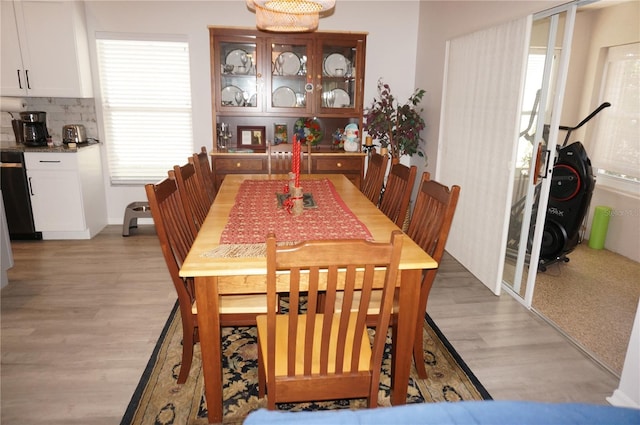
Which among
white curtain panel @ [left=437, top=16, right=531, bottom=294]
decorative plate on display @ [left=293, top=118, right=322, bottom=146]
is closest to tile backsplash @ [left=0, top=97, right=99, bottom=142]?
decorative plate on display @ [left=293, top=118, right=322, bottom=146]

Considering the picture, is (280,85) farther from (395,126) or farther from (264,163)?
(395,126)

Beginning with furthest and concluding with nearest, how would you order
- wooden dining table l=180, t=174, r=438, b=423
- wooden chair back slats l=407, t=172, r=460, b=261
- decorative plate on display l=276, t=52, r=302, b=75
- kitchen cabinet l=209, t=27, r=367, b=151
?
decorative plate on display l=276, t=52, r=302, b=75 < kitchen cabinet l=209, t=27, r=367, b=151 < wooden chair back slats l=407, t=172, r=460, b=261 < wooden dining table l=180, t=174, r=438, b=423

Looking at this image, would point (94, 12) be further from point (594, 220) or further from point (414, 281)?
point (594, 220)

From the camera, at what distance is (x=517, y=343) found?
249cm

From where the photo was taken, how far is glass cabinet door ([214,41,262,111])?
13.6 ft

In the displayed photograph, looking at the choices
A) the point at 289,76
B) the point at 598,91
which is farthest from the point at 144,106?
the point at 598,91

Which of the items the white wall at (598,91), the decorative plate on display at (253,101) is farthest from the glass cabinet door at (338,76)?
the white wall at (598,91)

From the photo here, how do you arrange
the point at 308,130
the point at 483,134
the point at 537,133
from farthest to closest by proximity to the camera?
the point at 308,130 → the point at 483,134 → the point at 537,133

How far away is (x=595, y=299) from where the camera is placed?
3115 millimetres

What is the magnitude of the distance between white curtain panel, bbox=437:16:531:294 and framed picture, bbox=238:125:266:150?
6.13ft

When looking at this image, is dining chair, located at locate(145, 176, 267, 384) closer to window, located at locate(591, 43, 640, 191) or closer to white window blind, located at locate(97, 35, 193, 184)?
white window blind, located at locate(97, 35, 193, 184)

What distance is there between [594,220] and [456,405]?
3942 millimetres

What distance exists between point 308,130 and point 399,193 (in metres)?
2.11

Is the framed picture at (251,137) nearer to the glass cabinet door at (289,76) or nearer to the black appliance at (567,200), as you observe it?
the glass cabinet door at (289,76)
